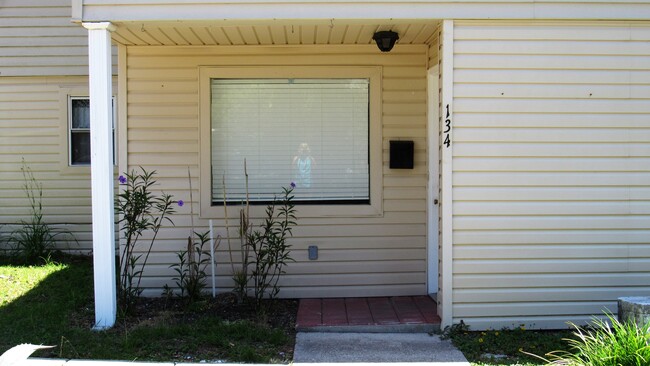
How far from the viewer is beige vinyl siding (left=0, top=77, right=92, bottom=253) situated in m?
8.20

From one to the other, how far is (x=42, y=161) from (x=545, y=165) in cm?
669

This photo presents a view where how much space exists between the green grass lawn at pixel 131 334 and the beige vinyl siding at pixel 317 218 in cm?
87

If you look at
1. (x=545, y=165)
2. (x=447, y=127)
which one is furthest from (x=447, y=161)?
(x=545, y=165)

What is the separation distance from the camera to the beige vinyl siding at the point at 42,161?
8203 millimetres

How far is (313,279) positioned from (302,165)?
4.08ft

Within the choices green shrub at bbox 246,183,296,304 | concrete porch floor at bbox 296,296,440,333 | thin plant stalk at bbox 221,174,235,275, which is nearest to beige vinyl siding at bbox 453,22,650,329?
concrete porch floor at bbox 296,296,440,333

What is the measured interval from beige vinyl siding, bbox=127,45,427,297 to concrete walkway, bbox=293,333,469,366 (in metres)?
1.09

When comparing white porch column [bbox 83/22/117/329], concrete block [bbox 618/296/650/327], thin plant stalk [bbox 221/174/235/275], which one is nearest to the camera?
concrete block [bbox 618/296/650/327]

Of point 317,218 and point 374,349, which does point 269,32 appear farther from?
point 374,349

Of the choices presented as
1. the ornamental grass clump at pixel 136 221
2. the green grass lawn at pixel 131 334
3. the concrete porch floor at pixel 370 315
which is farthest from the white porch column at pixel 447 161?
the ornamental grass clump at pixel 136 221

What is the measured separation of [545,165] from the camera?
17.0ft

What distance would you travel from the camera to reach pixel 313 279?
6.27 meters

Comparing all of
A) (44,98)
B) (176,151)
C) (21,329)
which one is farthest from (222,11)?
(44,98)

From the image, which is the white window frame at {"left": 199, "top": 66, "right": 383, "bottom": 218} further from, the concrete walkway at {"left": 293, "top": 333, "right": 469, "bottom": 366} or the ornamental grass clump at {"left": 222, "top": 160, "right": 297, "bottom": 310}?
the concrete walkway at {"left": 293, "top": 333, "right": 469, "bottom": 366}
